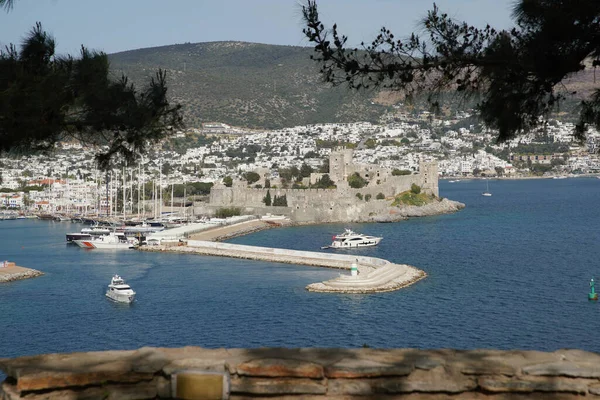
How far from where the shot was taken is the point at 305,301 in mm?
21047

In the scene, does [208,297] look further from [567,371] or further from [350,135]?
[350,135]

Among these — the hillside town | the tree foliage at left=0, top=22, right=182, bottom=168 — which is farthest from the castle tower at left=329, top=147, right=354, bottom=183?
the tree foliage at left=0, top=22, right=182, bottom=168

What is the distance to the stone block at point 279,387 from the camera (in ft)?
13.8

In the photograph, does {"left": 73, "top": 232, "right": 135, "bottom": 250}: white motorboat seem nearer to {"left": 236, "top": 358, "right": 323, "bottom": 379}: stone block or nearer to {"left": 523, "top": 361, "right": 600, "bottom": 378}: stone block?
{"left": 236, "top": 358, "right": 323, "bottom": 379}: stone block

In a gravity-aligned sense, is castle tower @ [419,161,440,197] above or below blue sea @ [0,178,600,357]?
above

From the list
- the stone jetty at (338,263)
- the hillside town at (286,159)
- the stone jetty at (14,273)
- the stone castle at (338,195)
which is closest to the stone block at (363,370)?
the stone jetty at (338,263)

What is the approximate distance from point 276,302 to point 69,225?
1313 inches

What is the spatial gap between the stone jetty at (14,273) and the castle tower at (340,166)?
29.1 m

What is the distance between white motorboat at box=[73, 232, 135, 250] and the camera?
3638 cm

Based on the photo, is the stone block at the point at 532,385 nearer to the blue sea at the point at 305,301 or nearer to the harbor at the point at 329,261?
the blue sea at the point at 305,301

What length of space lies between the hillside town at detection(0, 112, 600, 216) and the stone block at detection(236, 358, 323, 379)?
57.0 metres

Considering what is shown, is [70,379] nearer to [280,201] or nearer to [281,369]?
[281,369]

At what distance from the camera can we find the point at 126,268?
28.9 metres

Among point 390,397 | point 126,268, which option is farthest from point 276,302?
point 390,397
